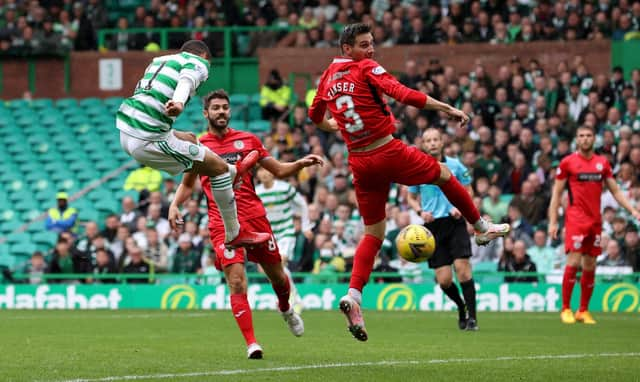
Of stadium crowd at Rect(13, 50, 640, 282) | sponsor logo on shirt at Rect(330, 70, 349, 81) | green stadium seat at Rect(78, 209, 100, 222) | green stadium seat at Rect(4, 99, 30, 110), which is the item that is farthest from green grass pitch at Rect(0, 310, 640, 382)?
green stadium seat at Rect(4, 99, 30, 110)

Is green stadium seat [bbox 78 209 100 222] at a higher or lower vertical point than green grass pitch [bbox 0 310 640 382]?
lower

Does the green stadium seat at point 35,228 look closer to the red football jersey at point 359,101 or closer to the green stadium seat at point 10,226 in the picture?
the green stadium seat at point 10,226

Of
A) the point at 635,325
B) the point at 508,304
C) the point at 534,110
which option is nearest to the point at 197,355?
the point at 635,325

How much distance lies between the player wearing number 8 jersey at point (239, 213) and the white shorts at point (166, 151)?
28.8 inches

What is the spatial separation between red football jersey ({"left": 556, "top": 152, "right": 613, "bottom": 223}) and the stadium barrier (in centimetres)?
372

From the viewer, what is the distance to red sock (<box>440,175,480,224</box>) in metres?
10.2

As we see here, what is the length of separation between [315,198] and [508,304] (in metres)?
4.51

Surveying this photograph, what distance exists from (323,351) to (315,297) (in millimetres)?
9852

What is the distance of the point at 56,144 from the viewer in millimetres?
28188

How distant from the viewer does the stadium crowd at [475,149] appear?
2030 centimetres

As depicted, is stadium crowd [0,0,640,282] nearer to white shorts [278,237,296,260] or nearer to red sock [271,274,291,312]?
white shorts [278,237,296,260]

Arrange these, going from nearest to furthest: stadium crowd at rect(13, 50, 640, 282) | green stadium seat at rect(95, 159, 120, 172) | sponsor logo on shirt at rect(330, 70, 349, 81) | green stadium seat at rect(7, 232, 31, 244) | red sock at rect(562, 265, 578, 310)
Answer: sponsor logo on shirt at rect(330, 70, 349, 81)
red sock at rect(562, 265, 578, 310)
stadium crowd at rect(13, 50, 640, 282)
green stadium seat at rect(7, 232, 31, 244)
green stadium seat at rect(95, 159, 120, 172)

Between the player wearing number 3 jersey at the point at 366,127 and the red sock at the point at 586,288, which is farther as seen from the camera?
the red sock at the point at 586,288

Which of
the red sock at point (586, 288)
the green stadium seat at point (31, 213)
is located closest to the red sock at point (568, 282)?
the red sock at point (586, 288)
